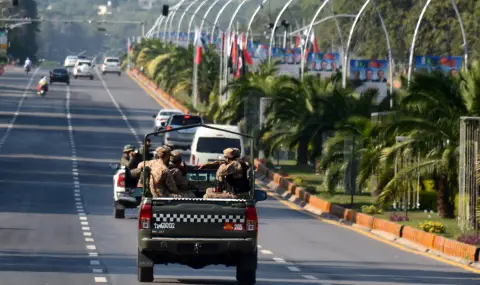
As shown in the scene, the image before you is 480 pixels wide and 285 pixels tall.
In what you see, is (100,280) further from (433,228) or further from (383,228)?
(383,228)

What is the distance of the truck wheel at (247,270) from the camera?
19.4 metres

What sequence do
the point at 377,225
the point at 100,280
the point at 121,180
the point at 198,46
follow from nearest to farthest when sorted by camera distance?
the point at 100,280, the point at 377,225, the point at 121,180, the point at 198,46

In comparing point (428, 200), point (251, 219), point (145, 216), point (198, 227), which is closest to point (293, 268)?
point (251, 219)

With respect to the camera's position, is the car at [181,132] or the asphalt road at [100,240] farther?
the car at [181,132]

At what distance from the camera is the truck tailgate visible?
1909 cm

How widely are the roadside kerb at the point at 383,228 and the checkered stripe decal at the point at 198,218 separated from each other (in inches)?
263

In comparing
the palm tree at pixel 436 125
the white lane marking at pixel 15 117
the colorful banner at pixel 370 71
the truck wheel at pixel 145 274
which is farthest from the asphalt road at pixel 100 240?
the colorful banner at pixel 370 71

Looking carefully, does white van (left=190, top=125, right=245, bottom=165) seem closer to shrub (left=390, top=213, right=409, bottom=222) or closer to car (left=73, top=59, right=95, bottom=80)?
shrub (left=390, top=213, right=409, bottom=222)

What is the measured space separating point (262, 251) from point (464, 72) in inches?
348

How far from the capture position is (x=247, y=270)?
64.0 ft

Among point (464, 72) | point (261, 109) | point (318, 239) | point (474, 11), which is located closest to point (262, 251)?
point (318, 239)

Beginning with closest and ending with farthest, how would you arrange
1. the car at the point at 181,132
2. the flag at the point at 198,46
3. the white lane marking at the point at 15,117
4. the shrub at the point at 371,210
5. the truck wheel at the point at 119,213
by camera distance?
1. the truck wheel at the point at 119,213
2. the shrub at the point at 371,210
3. the car at the point at 181,132
4. the white lane marking at the point at 15,117
5. the flag at the point at 198,46

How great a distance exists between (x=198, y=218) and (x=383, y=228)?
1298 cm

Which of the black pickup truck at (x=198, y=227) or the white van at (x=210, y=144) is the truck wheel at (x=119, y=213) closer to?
the white van at (x=210, y=144)
